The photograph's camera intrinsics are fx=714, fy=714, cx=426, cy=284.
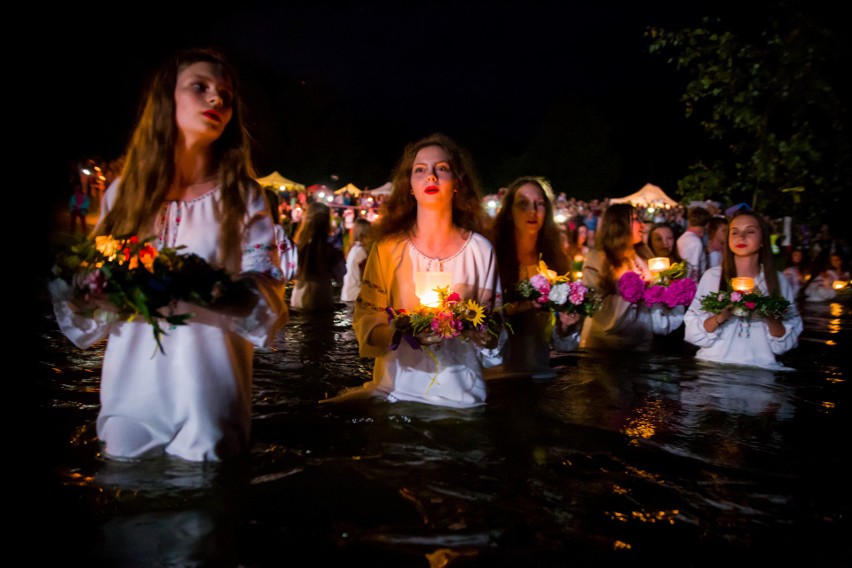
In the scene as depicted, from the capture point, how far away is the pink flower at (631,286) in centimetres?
819

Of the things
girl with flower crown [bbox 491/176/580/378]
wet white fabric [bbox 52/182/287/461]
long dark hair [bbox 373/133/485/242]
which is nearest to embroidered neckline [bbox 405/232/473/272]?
long dark hair [bbox 373/133/485/242]

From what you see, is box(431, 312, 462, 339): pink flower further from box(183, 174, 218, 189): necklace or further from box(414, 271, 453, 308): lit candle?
box(183, 174, 218, 189): necklace

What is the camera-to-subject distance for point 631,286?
8.19 m

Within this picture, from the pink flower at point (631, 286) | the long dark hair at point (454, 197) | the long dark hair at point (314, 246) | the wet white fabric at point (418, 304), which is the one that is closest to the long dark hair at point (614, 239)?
the pink flower at point (631, 286)

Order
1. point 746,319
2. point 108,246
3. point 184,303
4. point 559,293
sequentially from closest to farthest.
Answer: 1. point 108,246
2. point 184,303
3. point 559,293
4. point 746,319

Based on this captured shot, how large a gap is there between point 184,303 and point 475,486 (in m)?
1.80

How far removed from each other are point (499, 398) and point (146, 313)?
3425 mm

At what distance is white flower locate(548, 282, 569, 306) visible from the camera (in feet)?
20.2

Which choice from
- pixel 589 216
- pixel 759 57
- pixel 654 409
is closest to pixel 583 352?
pixel 654 409

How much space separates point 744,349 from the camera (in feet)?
25.6

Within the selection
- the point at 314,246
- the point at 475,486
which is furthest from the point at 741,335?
the point at 314,246

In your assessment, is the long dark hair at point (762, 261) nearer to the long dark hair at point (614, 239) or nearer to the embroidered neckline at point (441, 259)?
the long dark hair at point (614, 239)

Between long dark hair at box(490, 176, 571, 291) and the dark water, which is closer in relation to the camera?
the dark water

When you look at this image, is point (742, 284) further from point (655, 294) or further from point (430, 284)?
point (430, 284)
